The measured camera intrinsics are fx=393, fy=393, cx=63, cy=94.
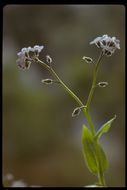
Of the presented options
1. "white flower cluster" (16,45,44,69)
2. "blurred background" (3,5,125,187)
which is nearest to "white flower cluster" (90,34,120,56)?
"white flower cluster" (16,45,44,69)

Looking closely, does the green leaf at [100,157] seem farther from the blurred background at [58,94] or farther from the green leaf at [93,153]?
the blurred background at [58,94]

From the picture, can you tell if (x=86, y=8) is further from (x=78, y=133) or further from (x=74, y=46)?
(x=78, y=133)

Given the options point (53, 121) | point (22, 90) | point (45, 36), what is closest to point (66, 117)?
point (53, 121)

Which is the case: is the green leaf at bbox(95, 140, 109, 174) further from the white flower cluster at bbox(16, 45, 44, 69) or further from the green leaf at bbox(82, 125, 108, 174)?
the white flower cluster at bbox(16, 45, 44, 69)

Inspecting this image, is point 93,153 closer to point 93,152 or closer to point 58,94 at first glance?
point 93,152

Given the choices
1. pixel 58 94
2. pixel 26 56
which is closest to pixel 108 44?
pixel 26 56

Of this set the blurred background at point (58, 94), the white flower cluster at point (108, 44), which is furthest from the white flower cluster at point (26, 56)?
the blurred background at point (58, 94)
